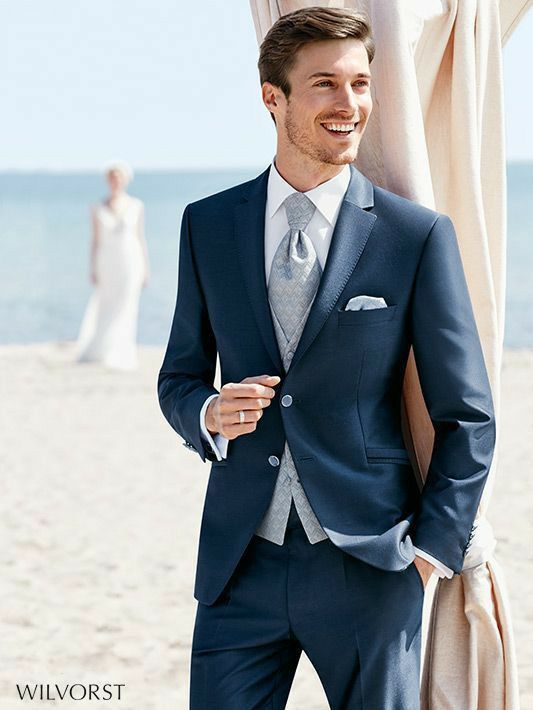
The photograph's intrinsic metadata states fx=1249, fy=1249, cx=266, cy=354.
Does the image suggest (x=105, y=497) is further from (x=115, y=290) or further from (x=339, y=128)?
(x=115, y=290)

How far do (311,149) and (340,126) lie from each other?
0.08m

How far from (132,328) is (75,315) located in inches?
709

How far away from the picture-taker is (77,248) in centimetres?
5075

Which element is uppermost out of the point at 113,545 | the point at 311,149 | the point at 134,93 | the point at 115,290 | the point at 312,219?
the point at 134,93

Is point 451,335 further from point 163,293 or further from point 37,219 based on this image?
point 37,219

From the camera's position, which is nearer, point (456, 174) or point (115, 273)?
point (456, 174)

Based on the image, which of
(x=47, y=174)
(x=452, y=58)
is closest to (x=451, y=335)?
(x=452, y=58)

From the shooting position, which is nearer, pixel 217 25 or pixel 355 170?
pixel 355 170

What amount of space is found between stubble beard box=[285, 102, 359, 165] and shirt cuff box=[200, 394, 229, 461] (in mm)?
526

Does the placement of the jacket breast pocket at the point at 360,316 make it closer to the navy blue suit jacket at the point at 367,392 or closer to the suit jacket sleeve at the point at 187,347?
the navy blue suit jacket at the point at 367,392

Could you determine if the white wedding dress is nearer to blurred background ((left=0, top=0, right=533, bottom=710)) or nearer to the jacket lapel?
blurred background ((left=0, top=0, right=533, bottom=710))

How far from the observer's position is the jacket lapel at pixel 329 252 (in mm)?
2455

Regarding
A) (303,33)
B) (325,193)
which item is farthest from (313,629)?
(303,33)

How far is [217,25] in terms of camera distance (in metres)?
65.6
